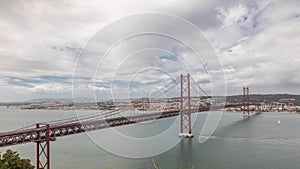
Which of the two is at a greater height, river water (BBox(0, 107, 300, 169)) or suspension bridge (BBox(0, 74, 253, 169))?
suspension bridge (BBox(0, 74, 253, 169))

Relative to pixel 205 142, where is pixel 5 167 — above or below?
above

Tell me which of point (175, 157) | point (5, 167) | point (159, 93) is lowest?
point (175, 157)

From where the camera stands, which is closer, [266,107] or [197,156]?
[197,156]

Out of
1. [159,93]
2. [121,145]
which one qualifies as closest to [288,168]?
[121,145]

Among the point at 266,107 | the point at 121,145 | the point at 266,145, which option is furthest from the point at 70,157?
the point at 266,107

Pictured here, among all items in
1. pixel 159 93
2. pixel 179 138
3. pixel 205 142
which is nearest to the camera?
pixel 205 142

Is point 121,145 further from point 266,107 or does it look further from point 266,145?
point 266,107

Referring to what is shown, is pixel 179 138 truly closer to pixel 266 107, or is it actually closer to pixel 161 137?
pixel 161 137

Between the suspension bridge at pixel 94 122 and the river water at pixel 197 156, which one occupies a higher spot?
the suspension bridge at pixel 94 122

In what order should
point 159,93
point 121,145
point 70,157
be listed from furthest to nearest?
point 159,93 < point 121,145 < point 70,157
